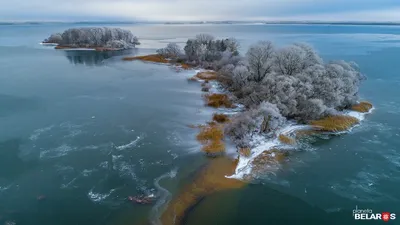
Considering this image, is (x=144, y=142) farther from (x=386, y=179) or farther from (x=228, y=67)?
(x=228, y=67)

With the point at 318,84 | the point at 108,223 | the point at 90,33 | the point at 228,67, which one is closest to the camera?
the point at 108,223

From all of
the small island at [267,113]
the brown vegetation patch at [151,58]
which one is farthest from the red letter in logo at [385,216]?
the brown vegetation patch at [151,58]

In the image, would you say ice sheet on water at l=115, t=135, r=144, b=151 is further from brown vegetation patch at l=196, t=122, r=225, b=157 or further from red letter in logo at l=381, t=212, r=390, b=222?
red letter in logo at l=381, t=212, r=390, b=222

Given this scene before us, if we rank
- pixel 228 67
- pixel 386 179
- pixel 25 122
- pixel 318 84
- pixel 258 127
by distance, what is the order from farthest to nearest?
pixel 228 67
pixel 318 84
pixel 25 122
pixel 258 127
pixel 386 179

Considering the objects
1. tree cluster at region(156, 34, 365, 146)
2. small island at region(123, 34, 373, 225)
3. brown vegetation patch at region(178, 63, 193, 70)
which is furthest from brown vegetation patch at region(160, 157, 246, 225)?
brown vegetation patch at region(178, 63, 193, 70)

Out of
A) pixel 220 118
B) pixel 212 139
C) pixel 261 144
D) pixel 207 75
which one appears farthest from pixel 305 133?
pixel 207 75

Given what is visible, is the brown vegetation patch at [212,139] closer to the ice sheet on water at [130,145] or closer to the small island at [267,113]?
the small island at [267,113]

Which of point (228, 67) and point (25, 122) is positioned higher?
point (228, 67)

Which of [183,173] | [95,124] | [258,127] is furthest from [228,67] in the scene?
[183,173]
